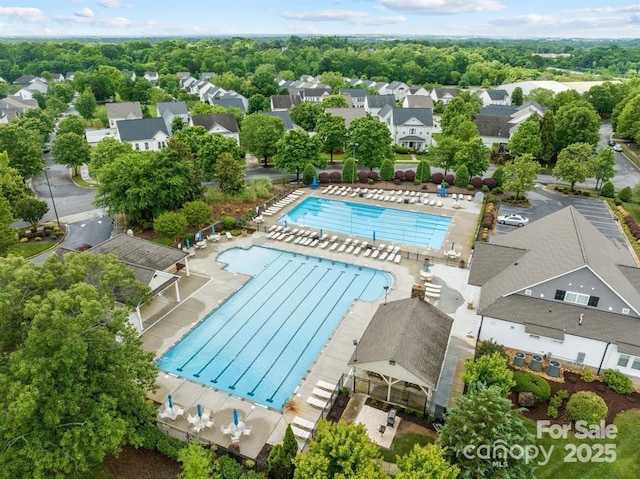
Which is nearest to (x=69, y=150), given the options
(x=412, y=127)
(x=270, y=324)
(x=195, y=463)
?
(x=270, y=324)

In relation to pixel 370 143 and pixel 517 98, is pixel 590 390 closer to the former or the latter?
pixel 370 143

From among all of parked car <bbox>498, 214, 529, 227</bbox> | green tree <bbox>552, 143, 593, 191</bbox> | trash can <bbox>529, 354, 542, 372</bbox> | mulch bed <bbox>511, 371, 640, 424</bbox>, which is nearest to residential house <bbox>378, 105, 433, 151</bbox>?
green tree <bbox>552, 143, 593, 191</bbox>

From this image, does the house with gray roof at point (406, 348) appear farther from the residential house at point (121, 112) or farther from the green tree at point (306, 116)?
the residential house at point (121, 112)

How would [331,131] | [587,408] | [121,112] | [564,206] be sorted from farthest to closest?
[121,112], [331,131], [564,206], [587,408]

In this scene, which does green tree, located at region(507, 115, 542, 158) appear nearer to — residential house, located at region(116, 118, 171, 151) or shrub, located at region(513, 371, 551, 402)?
shrub, located at region(513, 371, 551, 402)

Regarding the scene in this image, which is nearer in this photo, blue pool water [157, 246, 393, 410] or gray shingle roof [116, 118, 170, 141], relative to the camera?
blue pool water [157, 246, 393, 410]

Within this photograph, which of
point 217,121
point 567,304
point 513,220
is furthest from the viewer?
point 217,121
